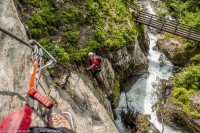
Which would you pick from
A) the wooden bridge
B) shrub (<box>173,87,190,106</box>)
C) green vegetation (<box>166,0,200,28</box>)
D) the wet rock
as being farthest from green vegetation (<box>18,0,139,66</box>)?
green vegetation (<box>166,0,200,28</box>)

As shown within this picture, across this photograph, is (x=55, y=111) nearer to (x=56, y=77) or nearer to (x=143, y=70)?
(x=56, y=77)

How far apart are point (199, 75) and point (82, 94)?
8.67 m

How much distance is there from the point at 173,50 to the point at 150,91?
4.04m

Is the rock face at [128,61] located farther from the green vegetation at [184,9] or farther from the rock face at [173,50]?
the green vegetation at [184,9]

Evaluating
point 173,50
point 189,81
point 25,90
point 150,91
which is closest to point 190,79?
point 189,81

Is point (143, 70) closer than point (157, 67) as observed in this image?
Yes

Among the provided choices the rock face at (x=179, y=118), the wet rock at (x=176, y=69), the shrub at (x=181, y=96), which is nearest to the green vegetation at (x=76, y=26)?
the shrub at (x=181, y=96)

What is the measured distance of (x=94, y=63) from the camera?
8.90 meters

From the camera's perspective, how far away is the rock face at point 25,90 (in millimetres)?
4125

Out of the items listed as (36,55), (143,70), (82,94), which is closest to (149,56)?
(143,70)

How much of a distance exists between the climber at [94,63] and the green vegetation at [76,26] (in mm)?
370

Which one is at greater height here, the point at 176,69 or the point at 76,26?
the point at 76,26

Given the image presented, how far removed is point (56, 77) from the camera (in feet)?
26.0

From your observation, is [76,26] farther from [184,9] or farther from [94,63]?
[184,9]
